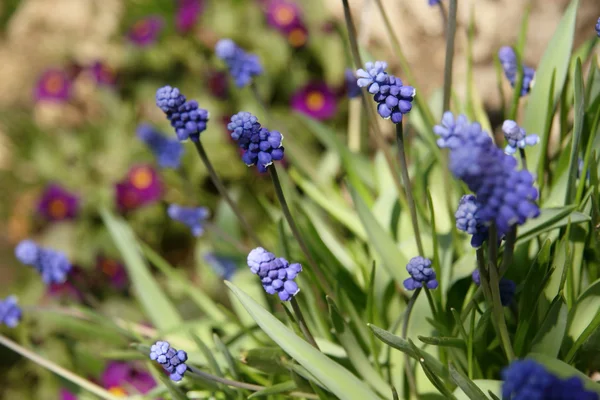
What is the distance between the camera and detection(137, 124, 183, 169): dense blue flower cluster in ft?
7.74

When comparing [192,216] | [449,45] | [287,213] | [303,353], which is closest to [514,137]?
[449,45]

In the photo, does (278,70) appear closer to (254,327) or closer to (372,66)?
(254,327)

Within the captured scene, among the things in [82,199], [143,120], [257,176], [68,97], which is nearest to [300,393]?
[257,176]

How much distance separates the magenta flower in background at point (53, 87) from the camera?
12.1 feet

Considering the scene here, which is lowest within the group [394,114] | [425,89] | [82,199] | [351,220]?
[82,199]

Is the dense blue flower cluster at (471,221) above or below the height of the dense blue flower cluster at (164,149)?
above

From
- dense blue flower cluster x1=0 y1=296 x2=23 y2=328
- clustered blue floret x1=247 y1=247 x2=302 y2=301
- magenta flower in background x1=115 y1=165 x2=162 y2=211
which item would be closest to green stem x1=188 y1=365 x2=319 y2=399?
clustered blue floret x1=247 y1=247 x2=302 y2=301

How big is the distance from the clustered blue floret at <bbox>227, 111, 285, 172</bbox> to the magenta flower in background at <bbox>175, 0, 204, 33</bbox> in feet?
8.06

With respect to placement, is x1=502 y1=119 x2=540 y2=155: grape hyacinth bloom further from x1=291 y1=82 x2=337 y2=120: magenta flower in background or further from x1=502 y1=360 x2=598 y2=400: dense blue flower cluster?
x1=291 y1=82 x2=337 y2=120: magenta flower in background

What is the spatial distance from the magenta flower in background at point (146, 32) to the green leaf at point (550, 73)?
2430 millimetres

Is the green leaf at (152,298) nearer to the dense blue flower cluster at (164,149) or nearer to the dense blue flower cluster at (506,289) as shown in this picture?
the dense blue flower cluster at (164,149)

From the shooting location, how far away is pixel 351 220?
2121 millimetres

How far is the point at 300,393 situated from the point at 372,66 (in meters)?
0.86

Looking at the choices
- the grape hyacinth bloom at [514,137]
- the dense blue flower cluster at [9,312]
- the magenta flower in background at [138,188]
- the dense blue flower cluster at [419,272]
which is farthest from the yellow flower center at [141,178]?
the grape hyacinth bloom at [514,137]
